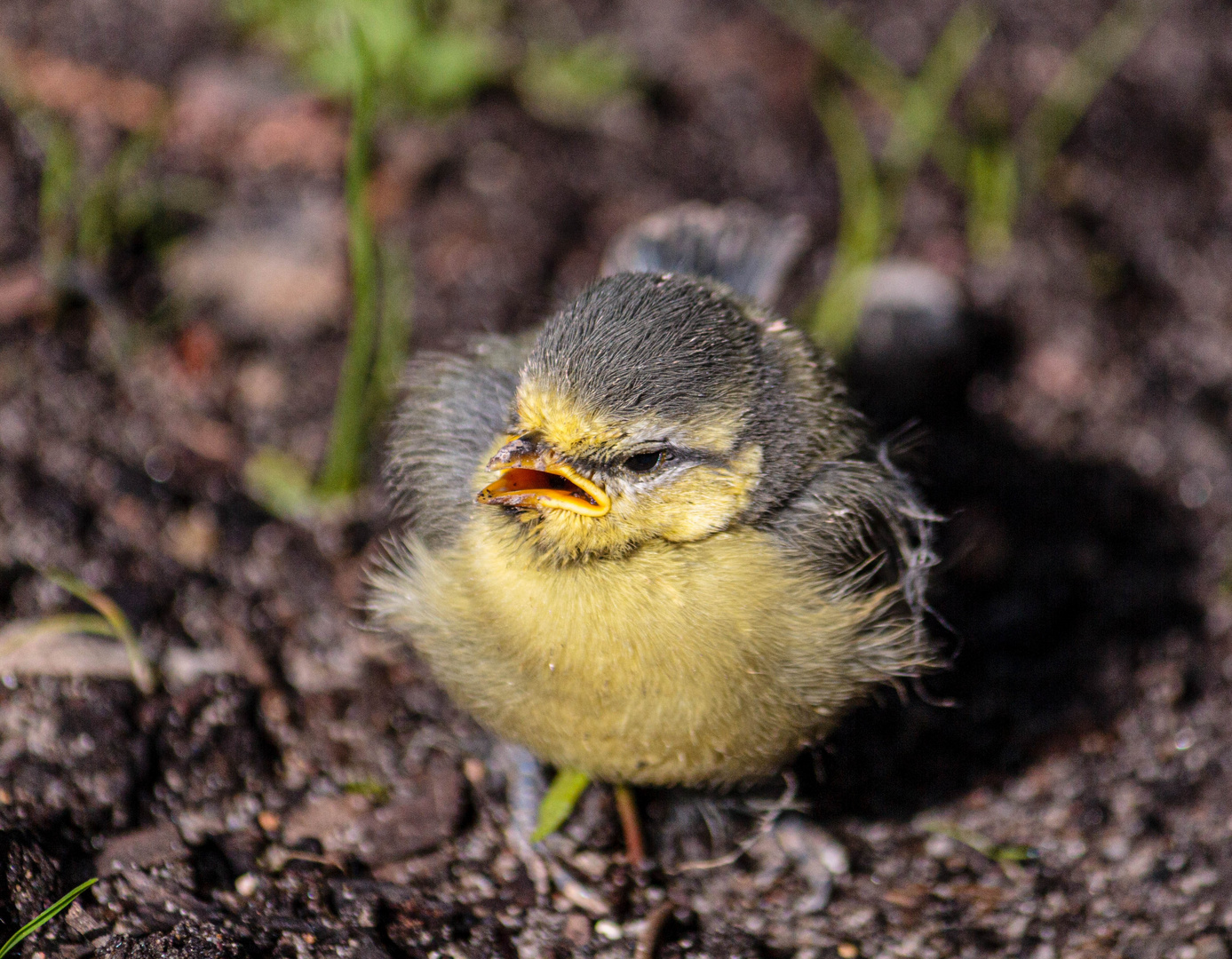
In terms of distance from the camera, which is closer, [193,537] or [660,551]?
[660,551]

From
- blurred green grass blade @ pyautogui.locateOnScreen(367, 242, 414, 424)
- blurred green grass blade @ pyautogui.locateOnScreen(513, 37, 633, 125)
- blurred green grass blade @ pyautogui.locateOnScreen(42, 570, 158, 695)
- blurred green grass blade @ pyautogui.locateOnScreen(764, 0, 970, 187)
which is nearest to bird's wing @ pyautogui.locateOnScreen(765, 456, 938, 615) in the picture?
blurred green grass blade @ pyautogui.locateOnScreen(367, 242, 414, 424)

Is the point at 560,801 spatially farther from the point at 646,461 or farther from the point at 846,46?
the point at 846,46

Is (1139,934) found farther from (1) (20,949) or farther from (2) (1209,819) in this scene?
(1) (20,949)

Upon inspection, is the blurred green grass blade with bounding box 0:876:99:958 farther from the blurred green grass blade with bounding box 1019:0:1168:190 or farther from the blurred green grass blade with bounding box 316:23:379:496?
the blurred green grass blade with bounding box 1019:0:1168:190

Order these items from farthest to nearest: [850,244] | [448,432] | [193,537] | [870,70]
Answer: [870,70]
[850,244]
[193,537]
[448,432]

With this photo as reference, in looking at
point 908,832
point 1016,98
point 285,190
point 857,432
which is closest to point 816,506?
point 857,432

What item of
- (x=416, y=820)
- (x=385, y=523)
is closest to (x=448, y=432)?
(x=385, y=523)

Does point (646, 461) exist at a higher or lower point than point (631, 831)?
higher
